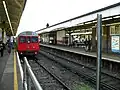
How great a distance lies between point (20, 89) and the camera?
5.95 meters

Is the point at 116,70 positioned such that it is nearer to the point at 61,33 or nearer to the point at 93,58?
the point at 93,58

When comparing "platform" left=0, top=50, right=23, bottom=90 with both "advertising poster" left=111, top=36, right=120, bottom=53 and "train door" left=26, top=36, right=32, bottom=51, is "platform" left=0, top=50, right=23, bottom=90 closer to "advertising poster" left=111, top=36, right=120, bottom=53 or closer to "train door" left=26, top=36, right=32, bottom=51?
"advertising poster" left=111, top=36, right=120, bottom=53

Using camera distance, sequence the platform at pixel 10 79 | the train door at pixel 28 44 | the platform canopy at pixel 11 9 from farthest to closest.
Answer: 1. the train door at pixel 28 44
2. the platform canopy at pixel 11 9
3. the platform at pixel 10 79

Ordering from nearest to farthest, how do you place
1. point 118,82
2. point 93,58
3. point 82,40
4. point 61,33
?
point 118,82
point 93,58
point 82,40
point 61,33

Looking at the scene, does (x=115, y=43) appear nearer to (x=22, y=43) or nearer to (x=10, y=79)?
(x=22, y=43)

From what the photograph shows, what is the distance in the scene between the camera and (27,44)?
70.3 feet

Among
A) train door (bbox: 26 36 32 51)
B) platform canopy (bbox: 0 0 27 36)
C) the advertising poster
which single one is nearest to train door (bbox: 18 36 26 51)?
train door (bbox: 26 36 32 51)

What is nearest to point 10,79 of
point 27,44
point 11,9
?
point 11,9

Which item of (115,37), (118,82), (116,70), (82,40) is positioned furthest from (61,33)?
(118,82)

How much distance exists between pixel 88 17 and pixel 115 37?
2786mm

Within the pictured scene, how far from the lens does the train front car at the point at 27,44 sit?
69.8 feet

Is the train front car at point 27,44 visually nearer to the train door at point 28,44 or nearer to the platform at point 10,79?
the train door at point 28,44

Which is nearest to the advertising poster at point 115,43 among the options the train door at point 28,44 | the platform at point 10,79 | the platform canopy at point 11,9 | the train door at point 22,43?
the train door at point 28,44

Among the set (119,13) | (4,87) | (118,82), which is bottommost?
(118,82)
